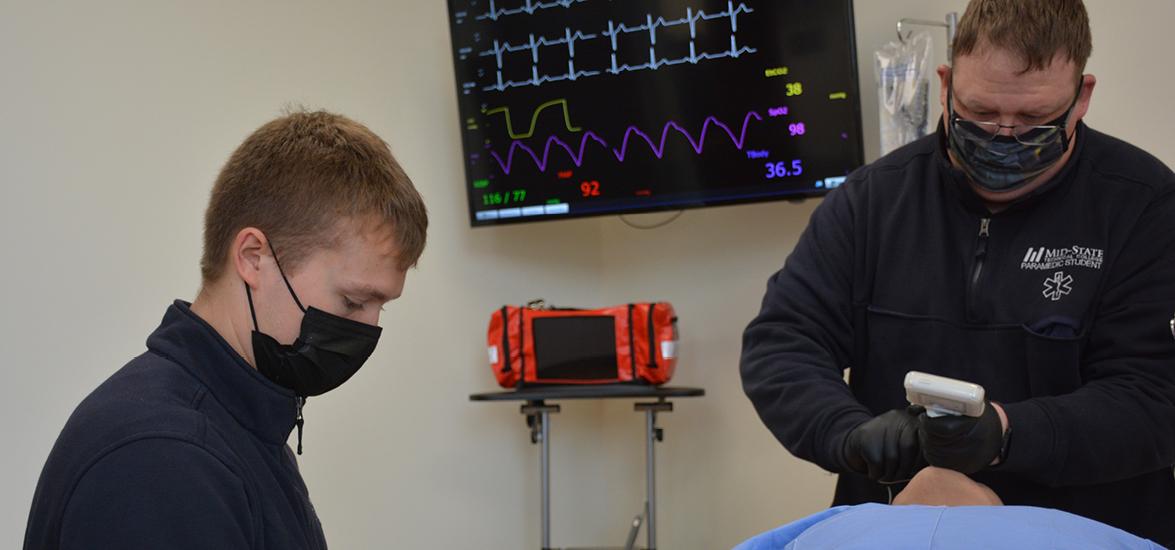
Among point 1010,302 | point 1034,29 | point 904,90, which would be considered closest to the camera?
point 1034,29

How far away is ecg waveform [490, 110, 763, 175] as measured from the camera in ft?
11.5

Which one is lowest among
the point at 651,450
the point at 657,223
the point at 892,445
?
the point at 651,450

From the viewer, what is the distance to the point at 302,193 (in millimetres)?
1479

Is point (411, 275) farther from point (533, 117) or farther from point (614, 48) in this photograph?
point (614, 48)

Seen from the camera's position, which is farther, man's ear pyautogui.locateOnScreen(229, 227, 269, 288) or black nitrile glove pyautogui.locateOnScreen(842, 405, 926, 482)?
black nitrile glove pyautogui.locateOnScreen(842, 405, 926, 482)

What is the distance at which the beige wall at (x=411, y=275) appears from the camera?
9.16 ft

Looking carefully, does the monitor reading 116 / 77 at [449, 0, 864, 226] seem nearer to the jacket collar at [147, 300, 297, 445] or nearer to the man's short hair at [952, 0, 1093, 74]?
the man's short hair at [952, 0, 1093, 74]

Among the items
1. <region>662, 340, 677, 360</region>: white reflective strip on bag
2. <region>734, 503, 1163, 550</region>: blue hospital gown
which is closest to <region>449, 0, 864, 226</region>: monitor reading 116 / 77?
<region>662, 340, 677, 360</region>: white reflective strip on bag

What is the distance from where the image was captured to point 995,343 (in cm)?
187

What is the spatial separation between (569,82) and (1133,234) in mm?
2018

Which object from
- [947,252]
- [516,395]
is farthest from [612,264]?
[947,252]

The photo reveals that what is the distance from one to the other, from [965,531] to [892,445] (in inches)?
25.8

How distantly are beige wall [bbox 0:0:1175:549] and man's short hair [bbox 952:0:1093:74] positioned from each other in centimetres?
130

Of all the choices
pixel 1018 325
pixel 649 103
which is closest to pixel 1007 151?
pixel 1018 325
